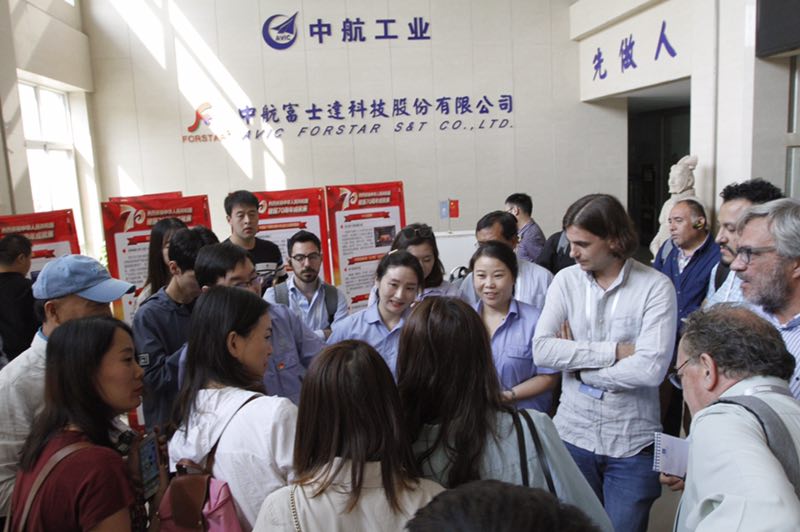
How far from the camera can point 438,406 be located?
1.42m

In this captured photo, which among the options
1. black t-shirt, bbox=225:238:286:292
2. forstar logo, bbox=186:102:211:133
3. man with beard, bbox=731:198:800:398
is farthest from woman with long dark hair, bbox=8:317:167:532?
forstar logo, bbox=186:102:211:133

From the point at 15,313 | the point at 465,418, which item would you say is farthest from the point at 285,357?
the point at 15,313

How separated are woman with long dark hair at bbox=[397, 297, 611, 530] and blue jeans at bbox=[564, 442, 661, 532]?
671mm

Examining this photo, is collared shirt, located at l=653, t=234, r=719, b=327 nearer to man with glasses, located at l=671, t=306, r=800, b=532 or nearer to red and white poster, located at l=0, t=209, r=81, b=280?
man with glasses, located at l=671, t=306, r=800, b=532

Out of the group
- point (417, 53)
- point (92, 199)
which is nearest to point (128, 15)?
point (92, 199)

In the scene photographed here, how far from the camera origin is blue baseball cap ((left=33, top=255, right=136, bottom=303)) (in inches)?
79.7

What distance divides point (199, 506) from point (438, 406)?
0.66 meters

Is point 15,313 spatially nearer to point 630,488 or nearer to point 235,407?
point 235,407

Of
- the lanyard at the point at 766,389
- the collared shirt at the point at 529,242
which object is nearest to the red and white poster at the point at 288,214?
the collared shirt at the point at 529,242

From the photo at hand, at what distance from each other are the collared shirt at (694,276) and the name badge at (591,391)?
163cm

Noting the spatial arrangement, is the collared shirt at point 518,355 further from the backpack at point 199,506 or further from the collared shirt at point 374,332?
the backpack at point 199,506

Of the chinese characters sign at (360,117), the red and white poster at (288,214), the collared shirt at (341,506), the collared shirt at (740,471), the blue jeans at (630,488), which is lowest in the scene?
the blue jeans at (630,488)

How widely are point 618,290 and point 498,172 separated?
257 inches

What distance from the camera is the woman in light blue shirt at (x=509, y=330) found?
2.29 meters
